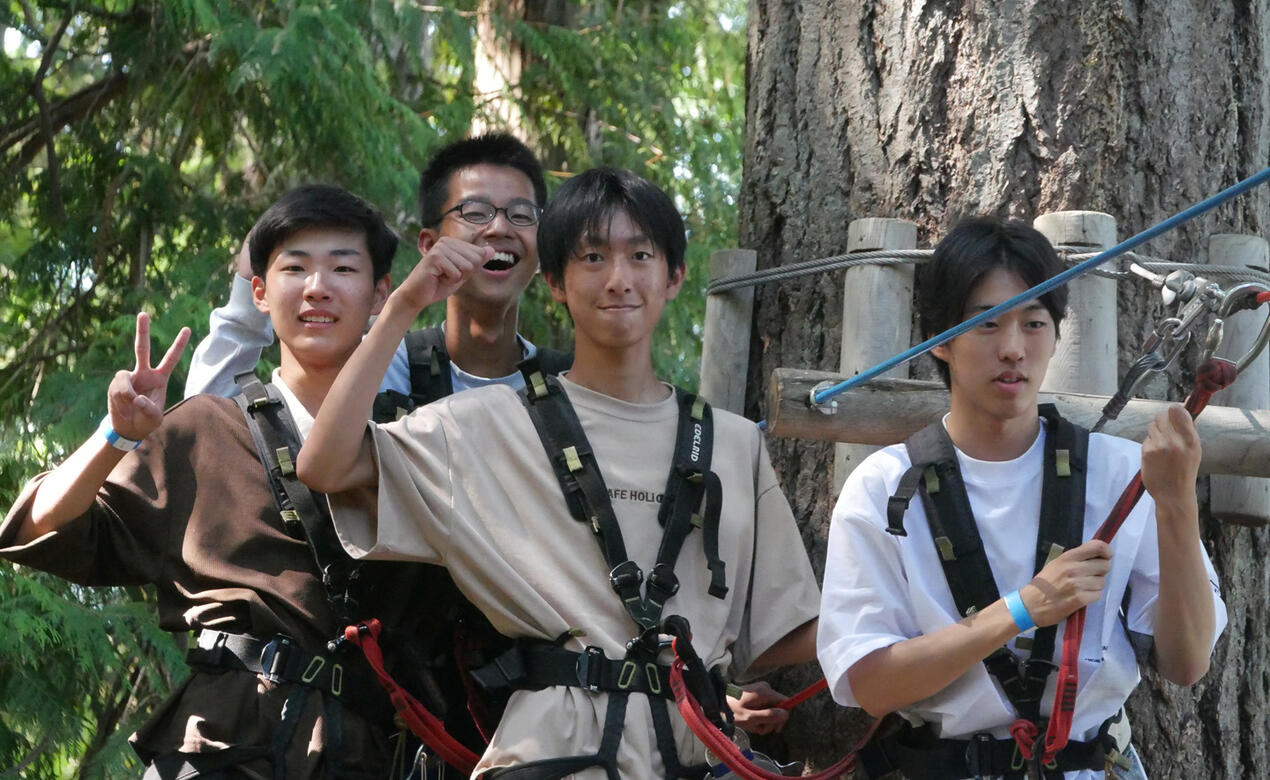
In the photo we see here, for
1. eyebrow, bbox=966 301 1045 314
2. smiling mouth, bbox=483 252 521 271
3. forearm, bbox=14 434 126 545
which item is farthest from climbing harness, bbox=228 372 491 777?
eyebrow, bbox=966 301 1045 314

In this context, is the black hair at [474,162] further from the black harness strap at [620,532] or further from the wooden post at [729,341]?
the black harness strap at [620,532]

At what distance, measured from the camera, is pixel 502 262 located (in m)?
3.65

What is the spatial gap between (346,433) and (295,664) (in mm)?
583

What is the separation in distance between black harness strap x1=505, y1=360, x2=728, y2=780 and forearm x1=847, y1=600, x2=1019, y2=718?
1.27 feet

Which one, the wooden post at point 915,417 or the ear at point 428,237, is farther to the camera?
the ear at point 428,237

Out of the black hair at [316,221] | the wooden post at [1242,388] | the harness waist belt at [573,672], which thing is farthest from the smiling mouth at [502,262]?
Answer: the wooden post at [1242,388]

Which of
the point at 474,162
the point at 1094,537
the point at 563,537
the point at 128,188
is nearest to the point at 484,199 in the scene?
the point at 474,162

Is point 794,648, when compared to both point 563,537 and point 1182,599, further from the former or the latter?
point 1182,599

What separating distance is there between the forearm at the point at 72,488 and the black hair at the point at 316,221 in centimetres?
66

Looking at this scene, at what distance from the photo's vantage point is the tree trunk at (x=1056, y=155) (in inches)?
134

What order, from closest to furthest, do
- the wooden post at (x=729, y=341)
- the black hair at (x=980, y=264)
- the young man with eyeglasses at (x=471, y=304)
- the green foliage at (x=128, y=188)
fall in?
1. the black hair at (x=980, y=264)
2. the young man with eyeglasses at (x=471, y=304)
3. the wooden post at (x=729, y=341)
4. the green foliage at (x=128, y=188)

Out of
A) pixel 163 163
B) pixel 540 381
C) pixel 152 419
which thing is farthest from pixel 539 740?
pixel 163 163

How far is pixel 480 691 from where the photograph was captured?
121 inches

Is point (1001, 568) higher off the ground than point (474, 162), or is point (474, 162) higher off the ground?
point (474, 162)
